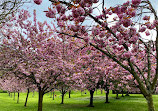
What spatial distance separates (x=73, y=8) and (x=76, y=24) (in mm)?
915

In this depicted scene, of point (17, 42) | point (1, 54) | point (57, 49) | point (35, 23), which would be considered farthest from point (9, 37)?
point (57, 49)

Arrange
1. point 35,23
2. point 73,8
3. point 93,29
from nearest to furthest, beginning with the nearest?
point 73,8, point 93,29, point 35,23

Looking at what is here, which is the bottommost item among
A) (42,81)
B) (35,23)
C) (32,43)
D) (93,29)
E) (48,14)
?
(42,81)

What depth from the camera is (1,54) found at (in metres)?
14.8

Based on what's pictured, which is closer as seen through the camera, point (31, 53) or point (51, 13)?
point (51, 13)

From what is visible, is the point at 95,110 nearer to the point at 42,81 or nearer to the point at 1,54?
the point at 42,81

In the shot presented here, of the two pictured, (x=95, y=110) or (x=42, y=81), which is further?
(x=95, y=110)

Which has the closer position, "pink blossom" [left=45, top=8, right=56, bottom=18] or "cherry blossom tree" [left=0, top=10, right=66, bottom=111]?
"pink blossom" [left=45, top=8, right=56, bottom=18]

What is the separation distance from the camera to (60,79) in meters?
15.1

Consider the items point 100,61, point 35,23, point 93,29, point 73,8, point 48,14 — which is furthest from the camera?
point 100,61

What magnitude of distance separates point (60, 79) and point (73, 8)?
11.2 metres

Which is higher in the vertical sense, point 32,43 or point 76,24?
point 32,43

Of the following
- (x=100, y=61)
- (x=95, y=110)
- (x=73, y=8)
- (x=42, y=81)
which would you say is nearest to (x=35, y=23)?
(x=42, y=81)

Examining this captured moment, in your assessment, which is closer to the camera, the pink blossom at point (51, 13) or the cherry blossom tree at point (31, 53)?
the pink blossom at point (51, 13)
